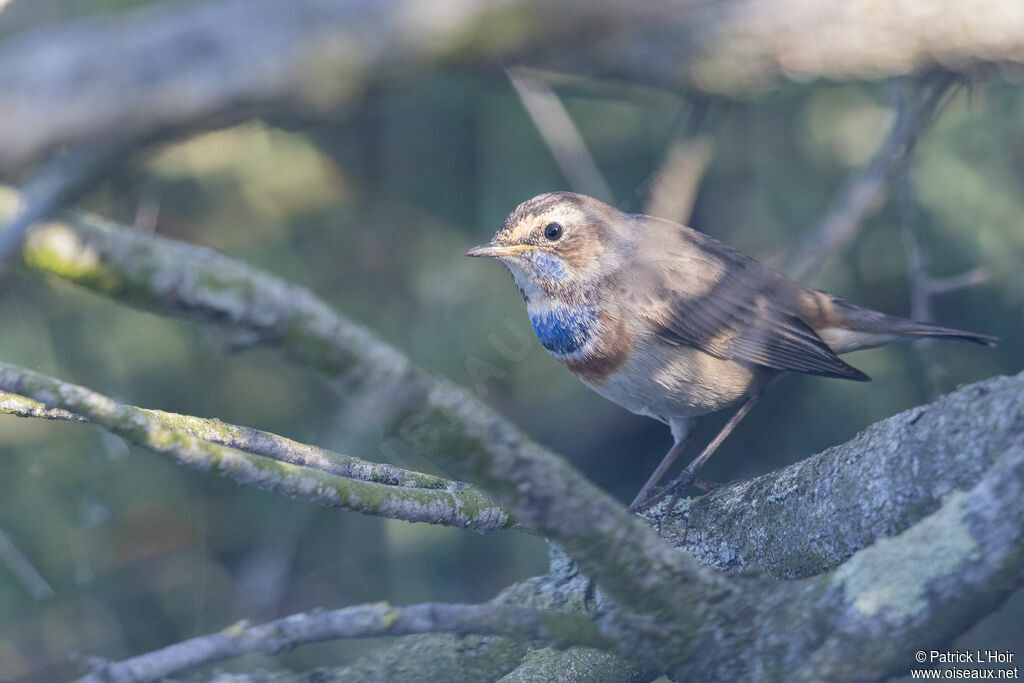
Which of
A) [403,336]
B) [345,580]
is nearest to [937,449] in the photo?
[403,336]

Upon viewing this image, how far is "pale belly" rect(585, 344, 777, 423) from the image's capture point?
12.7ft

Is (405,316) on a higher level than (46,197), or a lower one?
higher

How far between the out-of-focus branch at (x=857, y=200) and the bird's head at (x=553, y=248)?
790 mm

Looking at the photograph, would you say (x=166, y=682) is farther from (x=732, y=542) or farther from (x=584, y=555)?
(x=732, y=542)

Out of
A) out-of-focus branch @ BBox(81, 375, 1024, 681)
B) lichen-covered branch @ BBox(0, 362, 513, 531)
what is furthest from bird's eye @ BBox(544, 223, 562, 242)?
out-of-focus branch @ BBox(81, 375, 1024, 681)

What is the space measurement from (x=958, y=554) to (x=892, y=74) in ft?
8.81

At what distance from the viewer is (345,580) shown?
18.3ft

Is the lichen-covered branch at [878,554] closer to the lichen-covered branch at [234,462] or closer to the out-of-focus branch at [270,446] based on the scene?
the lichen-covered branch at [234,462]

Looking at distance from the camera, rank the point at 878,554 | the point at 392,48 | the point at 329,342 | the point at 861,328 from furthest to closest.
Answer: the point at 861,328, the point at 392,48, the point at 878,554, the point at 329,342

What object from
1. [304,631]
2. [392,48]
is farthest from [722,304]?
[304,631]

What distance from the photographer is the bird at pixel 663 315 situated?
3932mm

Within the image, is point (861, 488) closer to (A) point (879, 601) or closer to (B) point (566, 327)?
(A) point (879, 601)

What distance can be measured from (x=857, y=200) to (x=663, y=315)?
96 centimetres

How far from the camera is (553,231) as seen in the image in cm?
407
